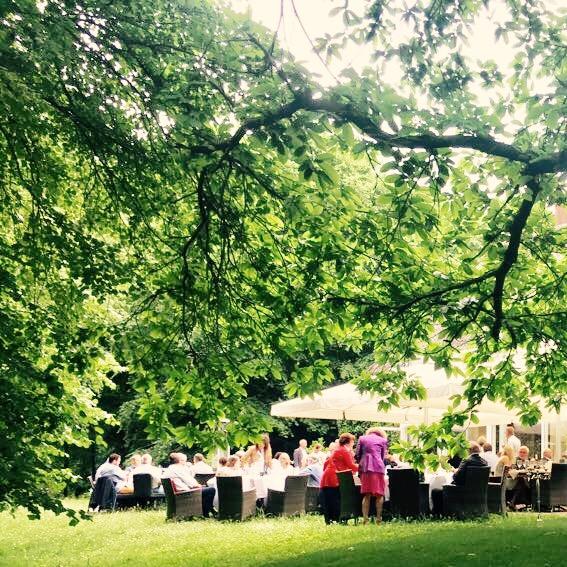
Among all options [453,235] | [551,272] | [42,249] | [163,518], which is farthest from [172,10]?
[163,518]

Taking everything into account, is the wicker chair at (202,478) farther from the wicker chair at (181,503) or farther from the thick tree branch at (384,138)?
the thick tree branch at (384,138)

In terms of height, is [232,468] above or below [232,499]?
above

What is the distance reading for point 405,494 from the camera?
50.7ft

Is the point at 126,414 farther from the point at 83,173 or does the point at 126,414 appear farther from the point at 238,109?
the point at 238,109

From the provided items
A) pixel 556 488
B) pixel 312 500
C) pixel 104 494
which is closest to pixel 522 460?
pixel 556 488

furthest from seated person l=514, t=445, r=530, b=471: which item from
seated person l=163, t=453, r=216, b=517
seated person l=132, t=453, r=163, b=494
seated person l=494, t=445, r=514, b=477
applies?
seated person l=132, t=453, r=163, b=494

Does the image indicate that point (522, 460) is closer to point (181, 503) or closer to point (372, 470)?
point (372, 470)

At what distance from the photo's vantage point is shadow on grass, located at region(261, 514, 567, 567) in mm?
10539

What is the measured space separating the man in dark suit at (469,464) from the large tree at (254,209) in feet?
10.5

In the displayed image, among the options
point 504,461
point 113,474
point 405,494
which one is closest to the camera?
point 405,494

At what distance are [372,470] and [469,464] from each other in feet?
5.10

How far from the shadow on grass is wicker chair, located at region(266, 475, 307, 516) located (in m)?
2.75

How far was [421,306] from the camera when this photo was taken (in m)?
10.9

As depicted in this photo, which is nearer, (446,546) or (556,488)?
(446,546)
